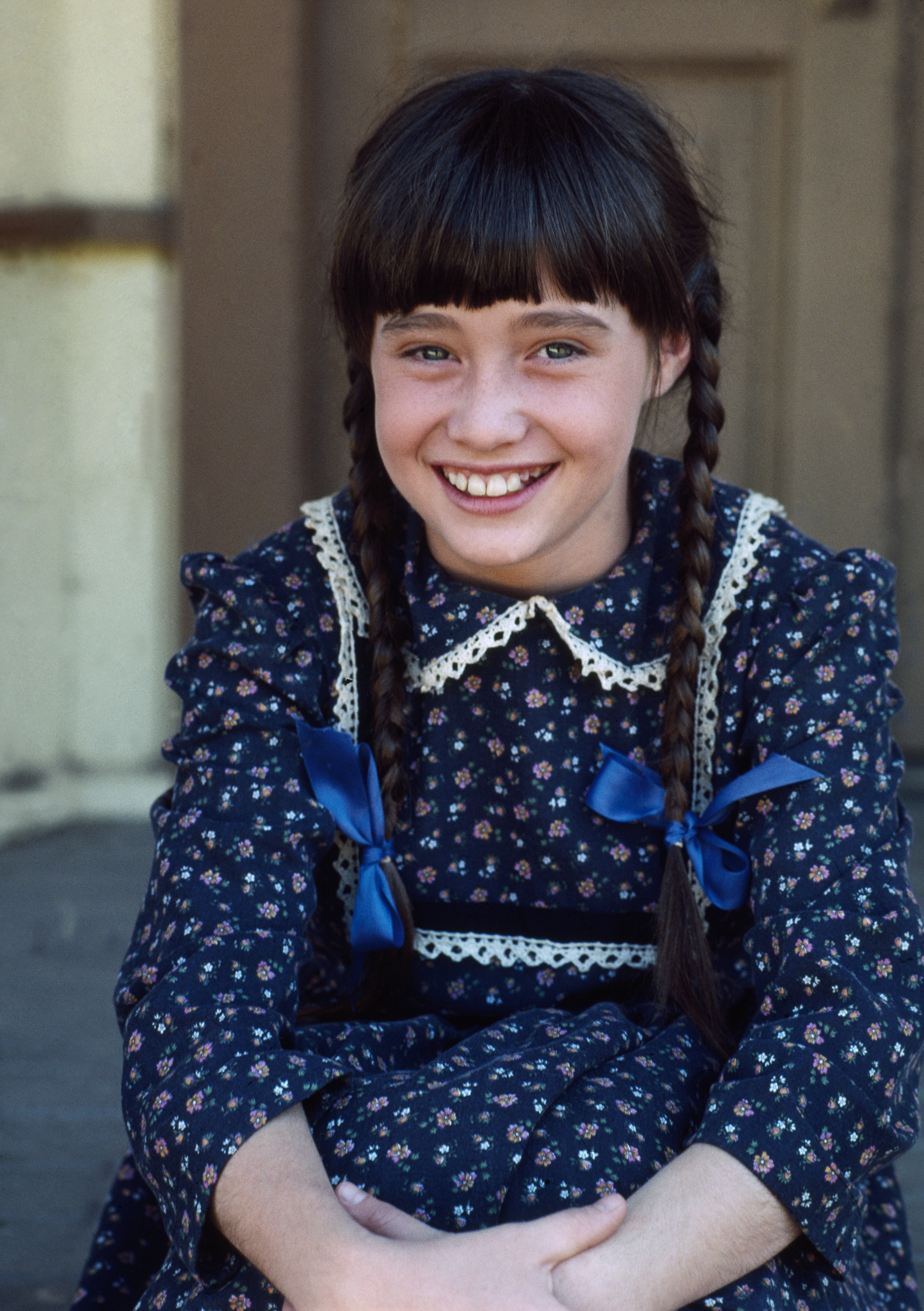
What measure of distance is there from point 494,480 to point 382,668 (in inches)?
8.3

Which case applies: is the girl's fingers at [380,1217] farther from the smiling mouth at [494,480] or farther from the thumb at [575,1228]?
the smiling mouth at [494,480]

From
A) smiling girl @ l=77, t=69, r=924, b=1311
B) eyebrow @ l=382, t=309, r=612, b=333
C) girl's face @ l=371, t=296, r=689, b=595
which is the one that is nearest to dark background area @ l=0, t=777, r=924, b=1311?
smiling girl @ l=77, t=69, r=924, b=1311

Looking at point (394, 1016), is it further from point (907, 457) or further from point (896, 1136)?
point (907, 457)

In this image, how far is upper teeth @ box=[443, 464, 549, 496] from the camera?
1278mm

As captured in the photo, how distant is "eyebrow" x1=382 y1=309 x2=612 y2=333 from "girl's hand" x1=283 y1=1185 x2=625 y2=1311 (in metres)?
0.71

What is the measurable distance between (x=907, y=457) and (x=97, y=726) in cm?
166

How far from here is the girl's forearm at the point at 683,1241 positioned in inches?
38.3

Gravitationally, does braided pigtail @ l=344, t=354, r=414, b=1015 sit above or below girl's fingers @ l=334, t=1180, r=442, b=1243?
above

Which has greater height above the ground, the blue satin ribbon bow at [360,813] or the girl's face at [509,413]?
the girl's face at [509,413]

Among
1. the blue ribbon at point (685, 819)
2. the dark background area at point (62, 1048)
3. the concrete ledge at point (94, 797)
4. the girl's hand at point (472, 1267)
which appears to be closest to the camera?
Answer: the girl's hand at point (472, 1267)

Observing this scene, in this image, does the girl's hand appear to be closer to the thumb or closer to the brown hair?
the thumb

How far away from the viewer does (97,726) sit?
288cm

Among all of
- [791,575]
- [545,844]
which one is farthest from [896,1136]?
[791,575]

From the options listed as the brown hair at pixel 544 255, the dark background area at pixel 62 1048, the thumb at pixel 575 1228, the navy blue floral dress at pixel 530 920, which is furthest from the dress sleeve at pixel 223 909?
the dark background area at pixel 62 1048
